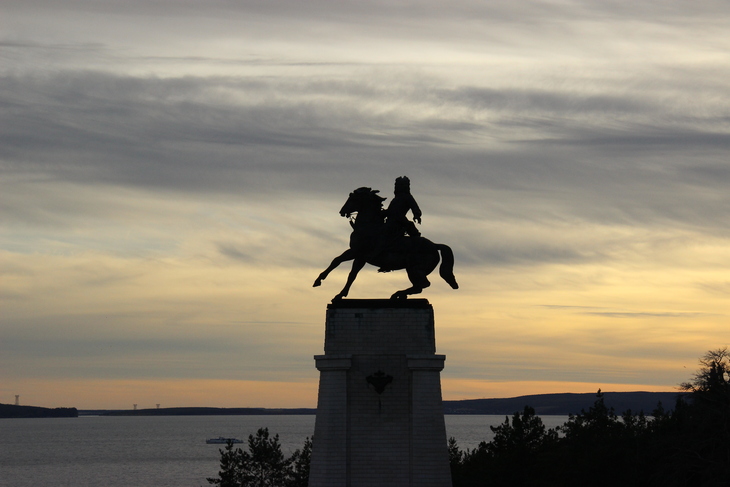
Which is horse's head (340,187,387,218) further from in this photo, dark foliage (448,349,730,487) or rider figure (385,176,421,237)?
dark foliage (448,349,730,487)

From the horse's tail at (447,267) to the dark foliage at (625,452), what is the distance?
61.2 ft

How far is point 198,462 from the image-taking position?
177 metres

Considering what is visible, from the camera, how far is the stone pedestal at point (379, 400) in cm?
3194

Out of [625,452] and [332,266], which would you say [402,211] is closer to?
[332,266]

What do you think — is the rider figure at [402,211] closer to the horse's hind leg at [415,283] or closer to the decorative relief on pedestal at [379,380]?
the horse's hind leg at [415,283]

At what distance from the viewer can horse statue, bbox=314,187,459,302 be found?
110 ft

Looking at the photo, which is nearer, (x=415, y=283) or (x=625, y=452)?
(x=415, y=283)

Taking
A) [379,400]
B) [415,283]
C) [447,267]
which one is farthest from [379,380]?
[447,267]

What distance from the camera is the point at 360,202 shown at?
1337 inches

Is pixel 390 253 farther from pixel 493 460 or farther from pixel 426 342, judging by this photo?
pixel 493 460

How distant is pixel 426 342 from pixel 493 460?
23.9 metres

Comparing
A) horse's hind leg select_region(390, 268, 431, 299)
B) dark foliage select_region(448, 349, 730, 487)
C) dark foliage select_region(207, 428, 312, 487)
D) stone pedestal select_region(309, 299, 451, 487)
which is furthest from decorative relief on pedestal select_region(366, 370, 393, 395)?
dark foliage select_region(207, 428, 312, 487)

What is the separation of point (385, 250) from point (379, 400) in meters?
4.52

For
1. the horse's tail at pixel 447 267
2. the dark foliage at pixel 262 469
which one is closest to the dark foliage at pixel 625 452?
the dark foliage at pixel 262 469
